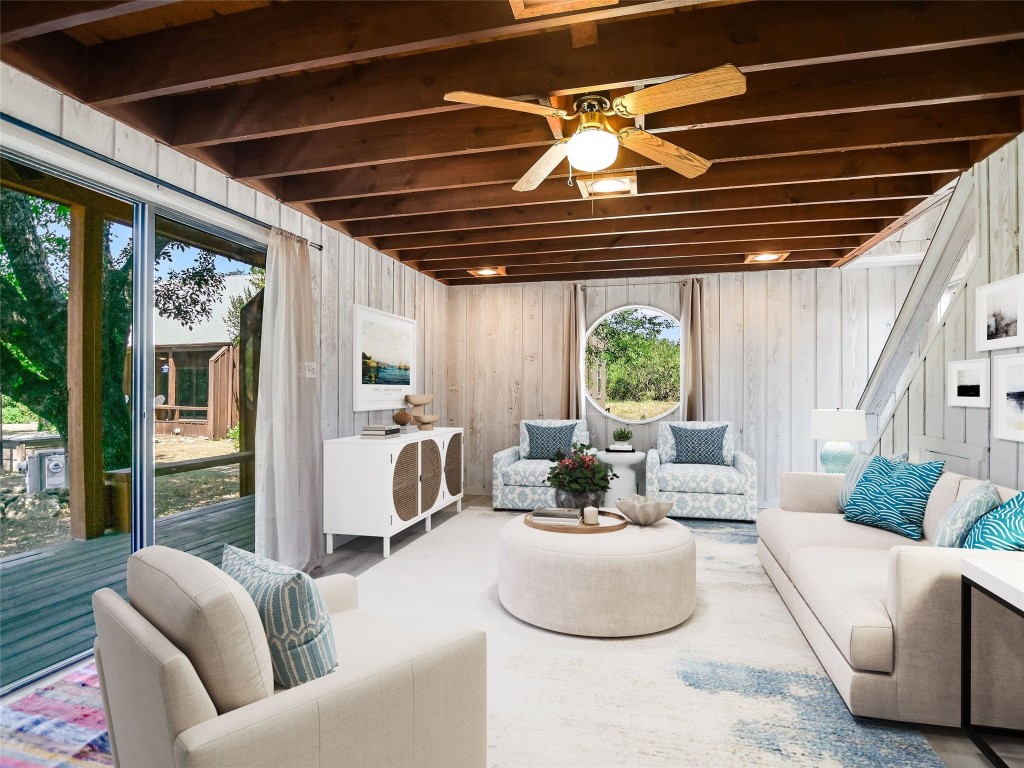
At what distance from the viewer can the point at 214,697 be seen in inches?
47.1

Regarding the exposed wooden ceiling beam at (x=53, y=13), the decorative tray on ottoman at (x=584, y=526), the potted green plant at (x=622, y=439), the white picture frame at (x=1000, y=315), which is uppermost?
the exposed wooden ceiling beam at (x=53, y=13)

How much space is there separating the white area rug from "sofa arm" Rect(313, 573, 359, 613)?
2.18 ft

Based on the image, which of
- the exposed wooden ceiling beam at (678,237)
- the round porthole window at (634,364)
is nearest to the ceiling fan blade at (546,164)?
the exposed wooden ceiling beam at (678,237)

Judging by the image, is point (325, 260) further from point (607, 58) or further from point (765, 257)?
point (765, 257)

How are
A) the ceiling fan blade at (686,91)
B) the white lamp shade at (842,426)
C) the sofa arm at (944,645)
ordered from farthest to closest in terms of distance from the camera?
the white lamp shade at (842,426) < the sofa arm at (944,645) < the ceiling fan blade at (686,91)

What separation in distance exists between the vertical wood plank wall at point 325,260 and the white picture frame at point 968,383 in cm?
400

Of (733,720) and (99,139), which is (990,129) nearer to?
(733,720)

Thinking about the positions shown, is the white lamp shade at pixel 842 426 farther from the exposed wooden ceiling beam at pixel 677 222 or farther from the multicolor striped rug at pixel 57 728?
the multicolor striped rug at pixel 57 728

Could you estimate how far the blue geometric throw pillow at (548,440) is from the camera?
5.83m

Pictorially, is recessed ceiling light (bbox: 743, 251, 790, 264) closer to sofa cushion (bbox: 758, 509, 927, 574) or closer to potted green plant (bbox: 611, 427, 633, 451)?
potted green plant (bbox: 611, 427, 633, 451)

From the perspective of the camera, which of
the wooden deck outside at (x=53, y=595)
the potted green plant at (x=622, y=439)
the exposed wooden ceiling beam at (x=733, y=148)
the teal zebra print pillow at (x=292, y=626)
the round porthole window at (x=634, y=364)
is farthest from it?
the round porthole window at (x=634, y=364)

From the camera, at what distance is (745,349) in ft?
19.4

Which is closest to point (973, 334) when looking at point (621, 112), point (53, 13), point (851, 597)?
point (851, 597)

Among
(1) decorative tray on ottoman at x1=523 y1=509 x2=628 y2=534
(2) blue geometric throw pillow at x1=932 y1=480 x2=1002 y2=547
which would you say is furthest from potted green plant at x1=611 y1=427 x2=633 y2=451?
(2) blue geometric throw pillow at x1=932 y1=480 x2=1002 y2=547
